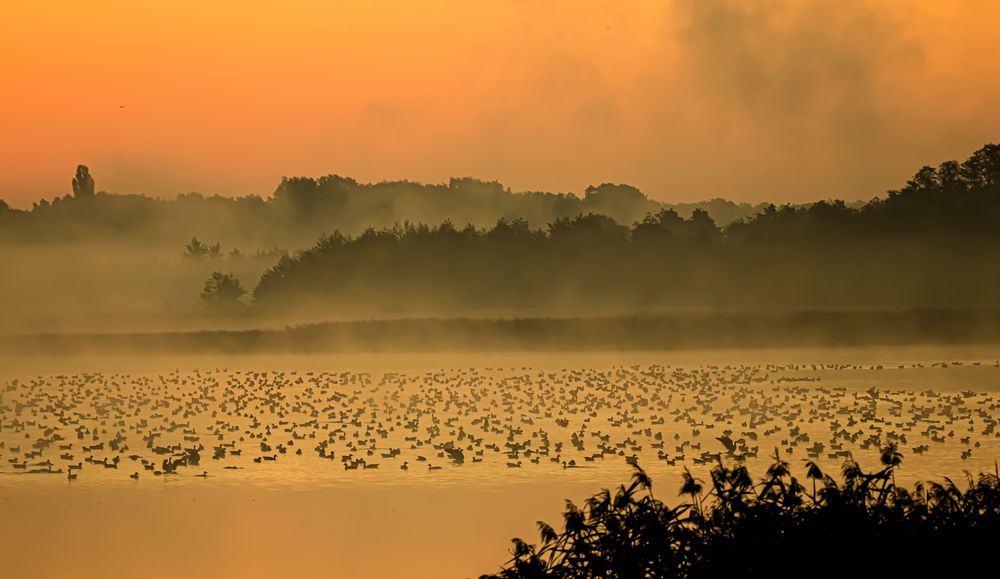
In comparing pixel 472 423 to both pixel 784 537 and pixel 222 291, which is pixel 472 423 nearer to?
pixel 784 537

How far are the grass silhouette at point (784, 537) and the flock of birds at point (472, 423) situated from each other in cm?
804

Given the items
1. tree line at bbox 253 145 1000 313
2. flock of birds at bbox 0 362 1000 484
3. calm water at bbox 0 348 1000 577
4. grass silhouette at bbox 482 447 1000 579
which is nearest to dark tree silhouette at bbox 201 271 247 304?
tree line at bbox 253 145 1000 313

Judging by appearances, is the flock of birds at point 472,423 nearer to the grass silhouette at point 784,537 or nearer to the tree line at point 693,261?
the grass silhouette at point 784,537

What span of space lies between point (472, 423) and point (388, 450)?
341 centimetres

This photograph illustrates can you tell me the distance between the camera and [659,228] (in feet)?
259

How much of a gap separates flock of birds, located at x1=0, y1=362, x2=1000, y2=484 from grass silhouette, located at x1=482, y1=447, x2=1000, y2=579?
8040mm

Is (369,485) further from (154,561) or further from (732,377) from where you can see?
(732,377)

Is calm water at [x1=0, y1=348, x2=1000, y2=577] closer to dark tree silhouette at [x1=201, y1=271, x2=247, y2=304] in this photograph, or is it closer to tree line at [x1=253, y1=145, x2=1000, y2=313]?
tree line at [x1=253, y1=145, x2=1000, y2=313]

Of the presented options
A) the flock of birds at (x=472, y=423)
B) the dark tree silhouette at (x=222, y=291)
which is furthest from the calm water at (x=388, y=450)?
the dark tree silhouette at (x=222, y=291)

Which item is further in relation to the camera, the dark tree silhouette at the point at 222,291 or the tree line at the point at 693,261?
the dark tree silhouette at the point at 222,291

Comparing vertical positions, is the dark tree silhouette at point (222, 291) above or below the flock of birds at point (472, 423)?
above

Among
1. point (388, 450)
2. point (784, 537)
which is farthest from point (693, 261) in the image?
point (784, 537)

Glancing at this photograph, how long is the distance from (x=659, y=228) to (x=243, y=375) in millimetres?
41455

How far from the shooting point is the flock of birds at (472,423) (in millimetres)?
21328
